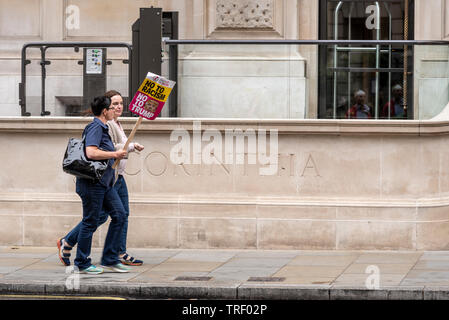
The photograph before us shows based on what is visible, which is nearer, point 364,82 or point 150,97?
point 150,97

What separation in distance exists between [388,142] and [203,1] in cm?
418

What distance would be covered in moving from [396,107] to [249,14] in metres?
3.29

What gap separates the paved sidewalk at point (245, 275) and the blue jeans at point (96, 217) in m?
0.27

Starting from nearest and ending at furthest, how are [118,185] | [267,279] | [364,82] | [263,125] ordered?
[267,279] < [118,185] < [263,125] < [364,82]

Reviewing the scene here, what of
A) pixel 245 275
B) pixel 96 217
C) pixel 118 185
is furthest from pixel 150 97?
pixel 245 275

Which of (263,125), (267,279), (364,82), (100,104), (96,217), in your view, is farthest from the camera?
(364,82)

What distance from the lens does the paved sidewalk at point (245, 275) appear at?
32.6 feet

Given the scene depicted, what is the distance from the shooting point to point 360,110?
13.0m

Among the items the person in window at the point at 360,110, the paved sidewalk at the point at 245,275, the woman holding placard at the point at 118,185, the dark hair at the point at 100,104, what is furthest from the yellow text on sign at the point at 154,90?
the person in window at the point at 360,110

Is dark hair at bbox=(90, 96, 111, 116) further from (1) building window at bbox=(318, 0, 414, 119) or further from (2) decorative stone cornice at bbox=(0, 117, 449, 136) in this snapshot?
(1) building window at bbox=(318, 0, 414, 119)

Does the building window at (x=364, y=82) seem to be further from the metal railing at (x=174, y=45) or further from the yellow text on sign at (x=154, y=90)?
the yellow text on sign at (x=154, y=90)

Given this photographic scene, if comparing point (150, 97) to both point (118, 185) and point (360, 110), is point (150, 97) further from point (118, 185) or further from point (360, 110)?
point (360, 110)

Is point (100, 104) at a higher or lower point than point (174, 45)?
lower
